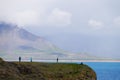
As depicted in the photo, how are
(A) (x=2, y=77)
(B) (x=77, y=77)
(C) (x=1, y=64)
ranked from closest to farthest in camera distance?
(A) (x=2, y=77) < (C) (x=1, y=64) < (B) (x=77, y=77)

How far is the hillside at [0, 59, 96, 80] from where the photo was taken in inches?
3216

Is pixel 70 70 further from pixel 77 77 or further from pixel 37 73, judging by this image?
pixel 37 73

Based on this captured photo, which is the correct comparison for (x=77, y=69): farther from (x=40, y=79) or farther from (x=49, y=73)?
(x=40, y=79)

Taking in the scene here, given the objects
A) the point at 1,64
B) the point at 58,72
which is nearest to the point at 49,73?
the point at 58,72

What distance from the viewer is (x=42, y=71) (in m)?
104

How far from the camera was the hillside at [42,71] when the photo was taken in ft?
268

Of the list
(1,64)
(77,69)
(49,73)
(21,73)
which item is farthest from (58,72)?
(1,64)

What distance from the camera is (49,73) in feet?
344

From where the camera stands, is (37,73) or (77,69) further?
(77,69)

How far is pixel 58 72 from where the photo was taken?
4304 inches

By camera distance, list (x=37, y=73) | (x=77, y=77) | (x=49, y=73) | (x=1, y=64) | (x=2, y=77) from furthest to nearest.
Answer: (x=77, y=77)
(x=49, y=73)
(x=37, y=73)
(x=1, y=64)
(x=2, y=77)

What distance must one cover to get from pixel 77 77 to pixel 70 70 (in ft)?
14.2

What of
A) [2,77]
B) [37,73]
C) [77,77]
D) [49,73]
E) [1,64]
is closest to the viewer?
[2,77]

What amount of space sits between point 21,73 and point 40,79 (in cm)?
540
